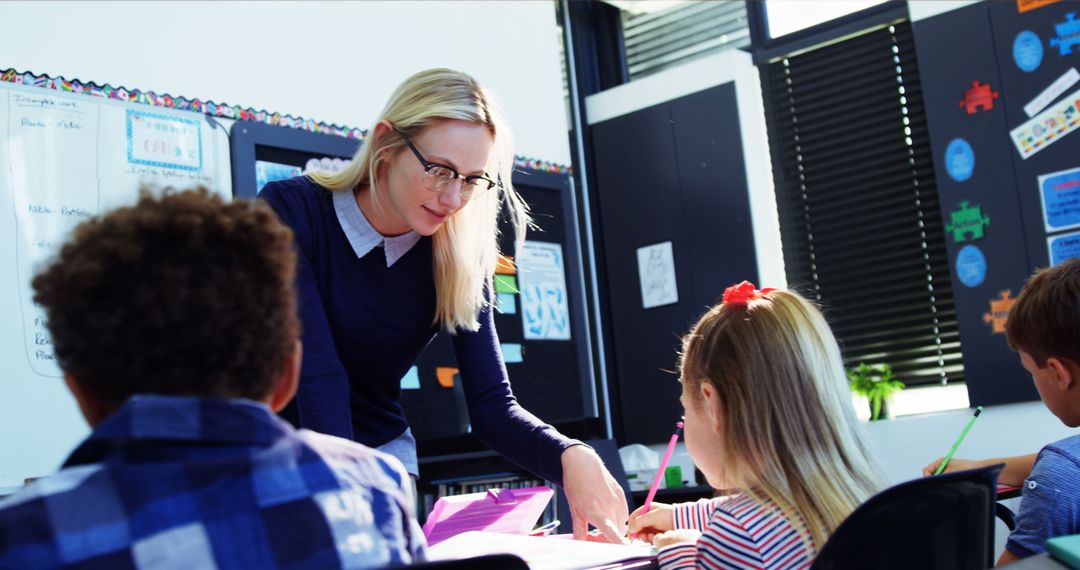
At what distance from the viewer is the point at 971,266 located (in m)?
4.16

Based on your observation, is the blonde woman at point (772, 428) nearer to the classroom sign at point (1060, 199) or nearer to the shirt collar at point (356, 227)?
the shirt collar at point (356, 227)

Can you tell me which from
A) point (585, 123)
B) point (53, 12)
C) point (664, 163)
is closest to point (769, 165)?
point (664, 163)

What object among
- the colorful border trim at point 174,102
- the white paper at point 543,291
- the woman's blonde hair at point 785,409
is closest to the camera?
the woman's blonde hair at point 785,409

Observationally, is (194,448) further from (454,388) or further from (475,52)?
(475,52)

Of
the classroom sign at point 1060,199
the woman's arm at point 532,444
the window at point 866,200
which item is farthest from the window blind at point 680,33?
the woman's arm at point 532,444

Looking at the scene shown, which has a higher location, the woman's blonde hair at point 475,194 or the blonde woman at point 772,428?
the woman's blonde hair at point 475,194

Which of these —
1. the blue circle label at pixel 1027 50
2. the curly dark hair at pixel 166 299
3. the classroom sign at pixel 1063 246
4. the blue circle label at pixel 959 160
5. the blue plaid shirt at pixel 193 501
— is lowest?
the blue plaid shirt at pixel 193 501

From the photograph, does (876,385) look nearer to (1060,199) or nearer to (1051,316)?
(1060,199)

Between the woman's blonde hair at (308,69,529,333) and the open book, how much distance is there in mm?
514

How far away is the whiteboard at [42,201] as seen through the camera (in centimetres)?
281

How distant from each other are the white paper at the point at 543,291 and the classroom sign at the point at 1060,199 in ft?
6.16

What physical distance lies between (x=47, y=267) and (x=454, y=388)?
10.8ft

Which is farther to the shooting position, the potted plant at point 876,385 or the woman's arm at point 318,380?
the potted plant at point 876,385

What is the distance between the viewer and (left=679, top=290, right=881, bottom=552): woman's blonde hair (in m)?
1.40
